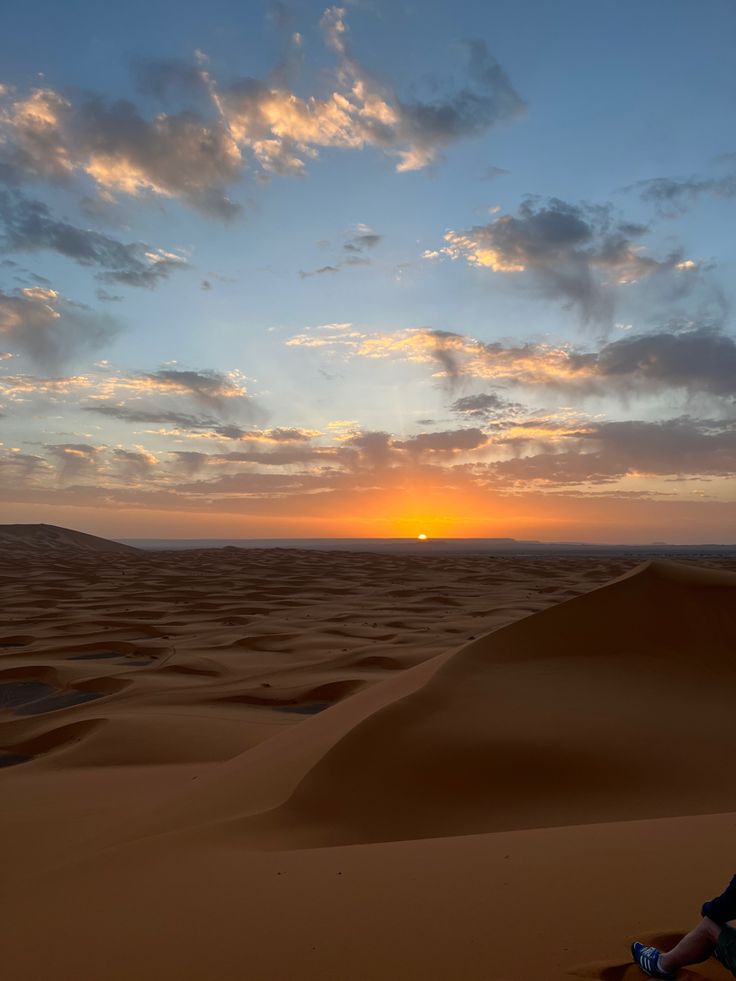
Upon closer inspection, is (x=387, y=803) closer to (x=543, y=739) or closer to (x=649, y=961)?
(x=543, y=739)

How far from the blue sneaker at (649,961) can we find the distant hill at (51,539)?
26.0 metres

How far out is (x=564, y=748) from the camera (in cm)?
239

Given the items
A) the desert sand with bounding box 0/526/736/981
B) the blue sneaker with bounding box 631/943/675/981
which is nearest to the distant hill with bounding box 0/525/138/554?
the desert sand with bounding box 0/526/736/981

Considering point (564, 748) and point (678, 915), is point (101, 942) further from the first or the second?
point (564, 748)

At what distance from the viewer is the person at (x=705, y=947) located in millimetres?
982

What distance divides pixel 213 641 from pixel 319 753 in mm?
3910

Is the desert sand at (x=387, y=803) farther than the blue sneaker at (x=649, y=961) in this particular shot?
Yes

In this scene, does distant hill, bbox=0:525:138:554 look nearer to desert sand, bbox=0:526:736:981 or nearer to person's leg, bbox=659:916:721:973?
desert sand, bbox=0:526:736:981

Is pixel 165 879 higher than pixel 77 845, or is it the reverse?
pixel 165 879

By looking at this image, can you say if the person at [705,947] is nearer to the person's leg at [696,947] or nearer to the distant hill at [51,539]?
the person's leg at [696,947]

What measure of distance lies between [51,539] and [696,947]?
28.7m

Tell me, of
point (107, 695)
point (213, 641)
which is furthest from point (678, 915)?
point (213, 641)

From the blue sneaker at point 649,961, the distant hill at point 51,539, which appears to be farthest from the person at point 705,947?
the distant hill at point 51,539

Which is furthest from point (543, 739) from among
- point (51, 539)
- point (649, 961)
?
point (51, 539)
